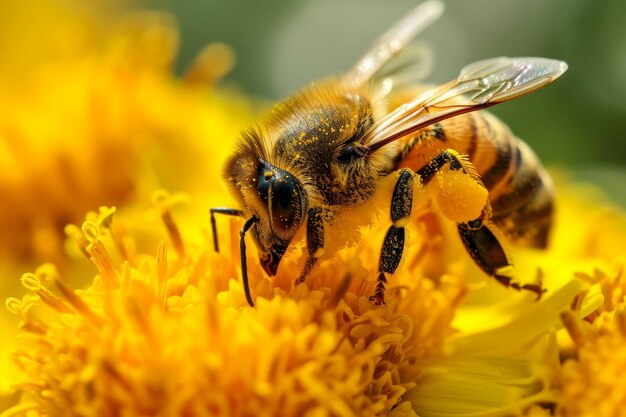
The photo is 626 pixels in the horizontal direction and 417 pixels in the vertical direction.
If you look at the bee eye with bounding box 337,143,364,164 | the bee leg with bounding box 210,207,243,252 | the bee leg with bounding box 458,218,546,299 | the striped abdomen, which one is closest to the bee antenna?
the bee leg with bounding box 210,207,243,252

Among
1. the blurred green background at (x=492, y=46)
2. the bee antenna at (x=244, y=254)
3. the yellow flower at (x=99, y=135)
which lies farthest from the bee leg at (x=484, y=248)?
the blurred green background at (x=492, y=46)

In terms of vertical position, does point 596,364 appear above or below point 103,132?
below

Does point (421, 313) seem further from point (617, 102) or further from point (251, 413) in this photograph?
point (617, 102)

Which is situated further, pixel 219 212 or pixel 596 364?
pixel 219 212

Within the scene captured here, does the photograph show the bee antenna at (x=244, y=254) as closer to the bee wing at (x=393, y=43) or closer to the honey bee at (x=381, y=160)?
the honey bee at (x=381, y=160)

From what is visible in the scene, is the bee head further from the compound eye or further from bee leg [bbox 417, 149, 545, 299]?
bee leg [bbox 417, 149, 545, 299]

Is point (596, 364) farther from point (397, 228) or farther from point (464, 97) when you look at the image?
point (464, 97)

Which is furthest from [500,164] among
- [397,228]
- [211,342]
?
[211,342]

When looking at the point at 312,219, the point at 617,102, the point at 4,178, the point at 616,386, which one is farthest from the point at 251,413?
the point at 617,102
